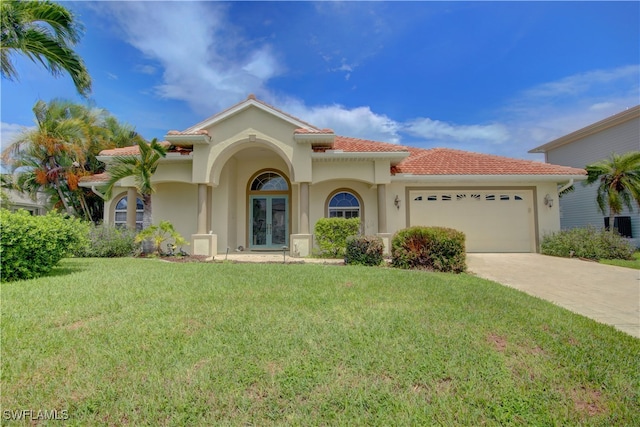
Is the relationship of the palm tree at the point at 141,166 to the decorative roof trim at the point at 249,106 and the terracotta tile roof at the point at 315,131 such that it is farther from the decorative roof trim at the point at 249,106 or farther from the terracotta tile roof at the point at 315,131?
the terracotta tile roof at the point at 315,131

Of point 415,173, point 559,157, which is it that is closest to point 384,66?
point 415,173

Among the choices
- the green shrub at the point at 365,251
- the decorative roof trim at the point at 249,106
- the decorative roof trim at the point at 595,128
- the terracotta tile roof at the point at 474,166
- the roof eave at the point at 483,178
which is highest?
the decorative roof trim at the point at 595,128

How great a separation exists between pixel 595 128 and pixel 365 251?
69.8 feet

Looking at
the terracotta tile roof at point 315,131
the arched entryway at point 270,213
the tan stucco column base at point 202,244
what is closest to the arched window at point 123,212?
the tan stucco column base at point 202,244

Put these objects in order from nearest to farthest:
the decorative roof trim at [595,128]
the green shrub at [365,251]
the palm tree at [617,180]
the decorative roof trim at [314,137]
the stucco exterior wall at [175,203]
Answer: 1. the green shrub at [365,251]
2. the decorative roof trim at [314,137]
3. the palm tree at [617,180]
4. the stucco exterior wall at [175,203]
5. the decorative roof trim at [595,128]

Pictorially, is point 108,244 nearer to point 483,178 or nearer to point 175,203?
point 175,203

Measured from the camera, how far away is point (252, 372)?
3.40m

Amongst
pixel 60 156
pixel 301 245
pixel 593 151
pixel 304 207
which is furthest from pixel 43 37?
pixel 593 151

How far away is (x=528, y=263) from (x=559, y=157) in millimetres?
17889

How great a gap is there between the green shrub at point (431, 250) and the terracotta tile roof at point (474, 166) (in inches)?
236

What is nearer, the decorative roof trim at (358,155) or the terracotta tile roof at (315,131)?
the terracotta tile roof at (315,131)

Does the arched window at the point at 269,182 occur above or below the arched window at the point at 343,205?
above

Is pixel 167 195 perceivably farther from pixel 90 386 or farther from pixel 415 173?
pixel 90 386

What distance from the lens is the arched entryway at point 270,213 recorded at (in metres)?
16.9
